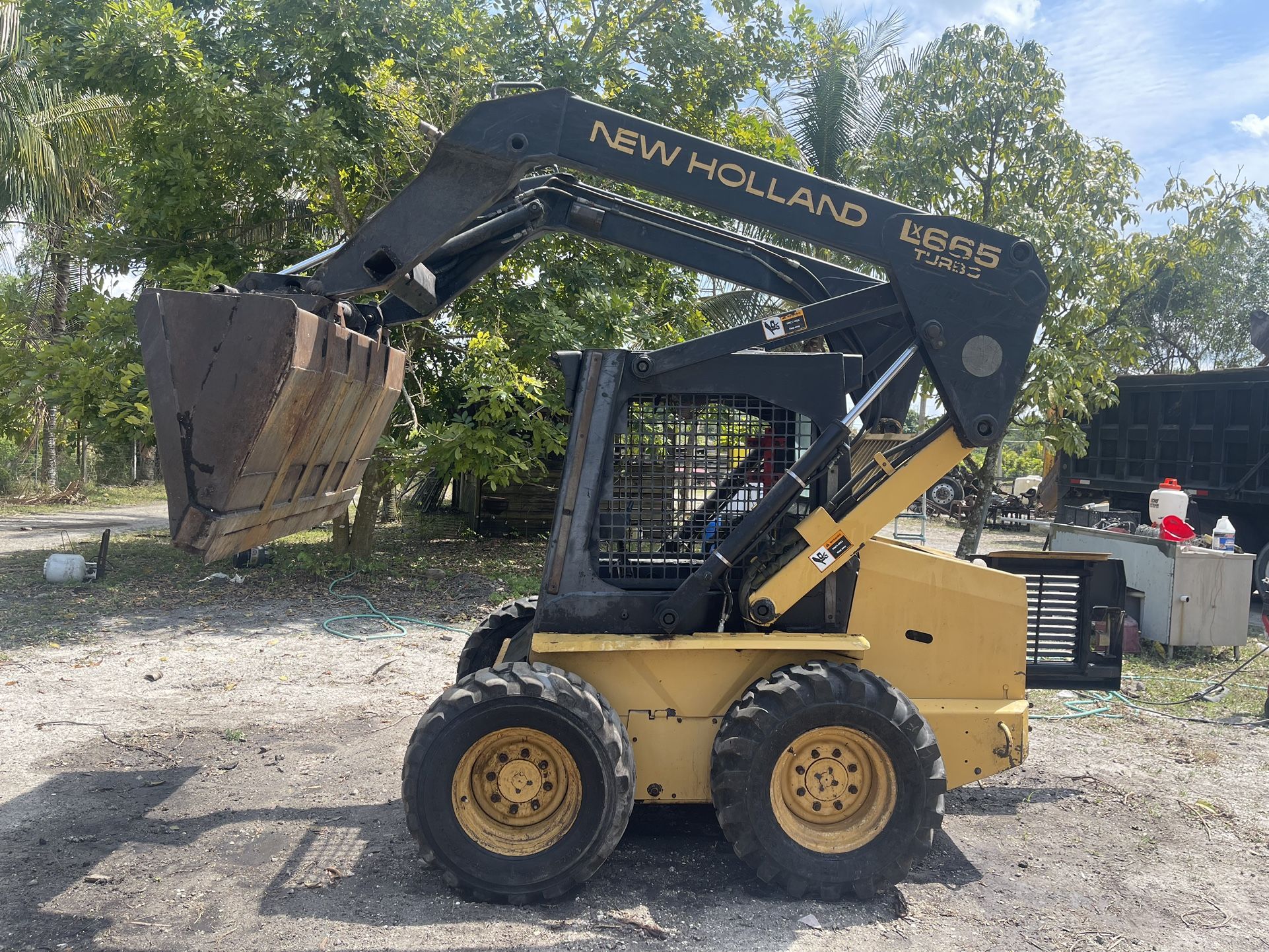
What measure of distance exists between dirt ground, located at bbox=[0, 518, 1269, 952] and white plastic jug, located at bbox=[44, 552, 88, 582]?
431 centimetres

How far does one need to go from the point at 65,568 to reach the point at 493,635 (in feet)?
26.6

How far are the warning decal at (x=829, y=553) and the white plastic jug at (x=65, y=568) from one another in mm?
10132

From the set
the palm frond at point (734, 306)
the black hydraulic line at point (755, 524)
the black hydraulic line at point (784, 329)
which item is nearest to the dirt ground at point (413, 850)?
the black hydraulic line at point (755, 524)

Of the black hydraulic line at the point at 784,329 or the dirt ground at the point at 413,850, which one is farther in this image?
the black hydraulic line at the point at 784,329

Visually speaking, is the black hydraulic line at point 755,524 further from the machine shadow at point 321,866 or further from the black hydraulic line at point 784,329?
the machine shadow at point 321,866

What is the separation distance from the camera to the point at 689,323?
1334 centimetres

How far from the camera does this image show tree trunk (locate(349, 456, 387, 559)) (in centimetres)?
1305

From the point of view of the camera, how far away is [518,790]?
4.24m

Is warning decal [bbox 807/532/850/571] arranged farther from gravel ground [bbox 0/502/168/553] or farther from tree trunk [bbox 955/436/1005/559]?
gravel ground [bbox 0/502/168/553]

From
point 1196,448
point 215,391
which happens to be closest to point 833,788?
point 215,391

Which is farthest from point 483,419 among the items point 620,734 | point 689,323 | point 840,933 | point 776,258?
point 840,933

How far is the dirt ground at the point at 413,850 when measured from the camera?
12.8 ft

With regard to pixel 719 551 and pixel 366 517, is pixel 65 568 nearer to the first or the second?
pixel 366 517

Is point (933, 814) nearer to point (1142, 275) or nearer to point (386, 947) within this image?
point (386, 947)
